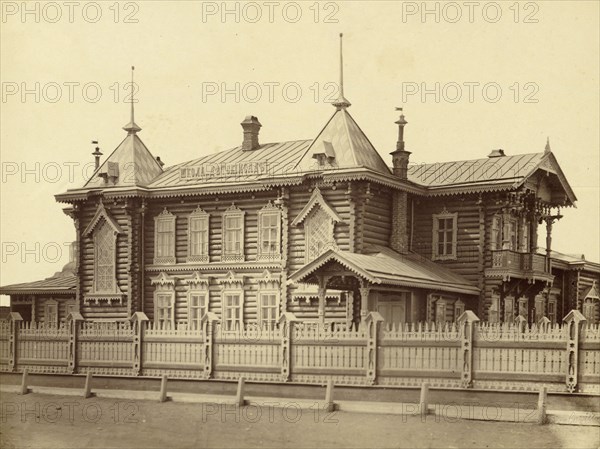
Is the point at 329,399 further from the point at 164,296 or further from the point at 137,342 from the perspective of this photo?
→ the point at 164,296

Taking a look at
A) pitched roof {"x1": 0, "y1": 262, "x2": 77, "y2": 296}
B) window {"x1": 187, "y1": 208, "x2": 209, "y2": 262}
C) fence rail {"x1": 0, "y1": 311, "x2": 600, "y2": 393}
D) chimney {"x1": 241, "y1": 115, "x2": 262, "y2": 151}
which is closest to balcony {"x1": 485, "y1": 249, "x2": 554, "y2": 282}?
fence rail {"x1": 0, "y1": 311, "x2": 600, "y2": 393}

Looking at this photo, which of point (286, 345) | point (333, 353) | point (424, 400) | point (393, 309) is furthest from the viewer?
point (393, 309)

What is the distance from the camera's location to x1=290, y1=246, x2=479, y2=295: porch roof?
26375 mm

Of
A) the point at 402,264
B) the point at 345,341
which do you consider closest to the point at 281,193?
the point at 402,264

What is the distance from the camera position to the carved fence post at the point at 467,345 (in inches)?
890

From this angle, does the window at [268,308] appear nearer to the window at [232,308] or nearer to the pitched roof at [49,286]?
the window at [232,308]

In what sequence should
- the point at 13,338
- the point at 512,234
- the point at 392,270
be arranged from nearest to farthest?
the point at 392,270 < the point at 13,338 < the point at 512,234

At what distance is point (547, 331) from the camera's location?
2206 cm

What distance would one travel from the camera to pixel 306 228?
3084cm

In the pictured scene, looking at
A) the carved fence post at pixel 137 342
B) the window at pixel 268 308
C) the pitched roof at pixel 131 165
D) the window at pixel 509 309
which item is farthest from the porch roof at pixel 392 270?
the pitched roof at pixel 131 165

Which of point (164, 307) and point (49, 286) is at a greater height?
point (49, 286)

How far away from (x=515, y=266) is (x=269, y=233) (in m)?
8.15

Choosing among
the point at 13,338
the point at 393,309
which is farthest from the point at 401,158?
the point at 13,338

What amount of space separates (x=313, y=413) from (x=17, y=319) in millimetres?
10770
